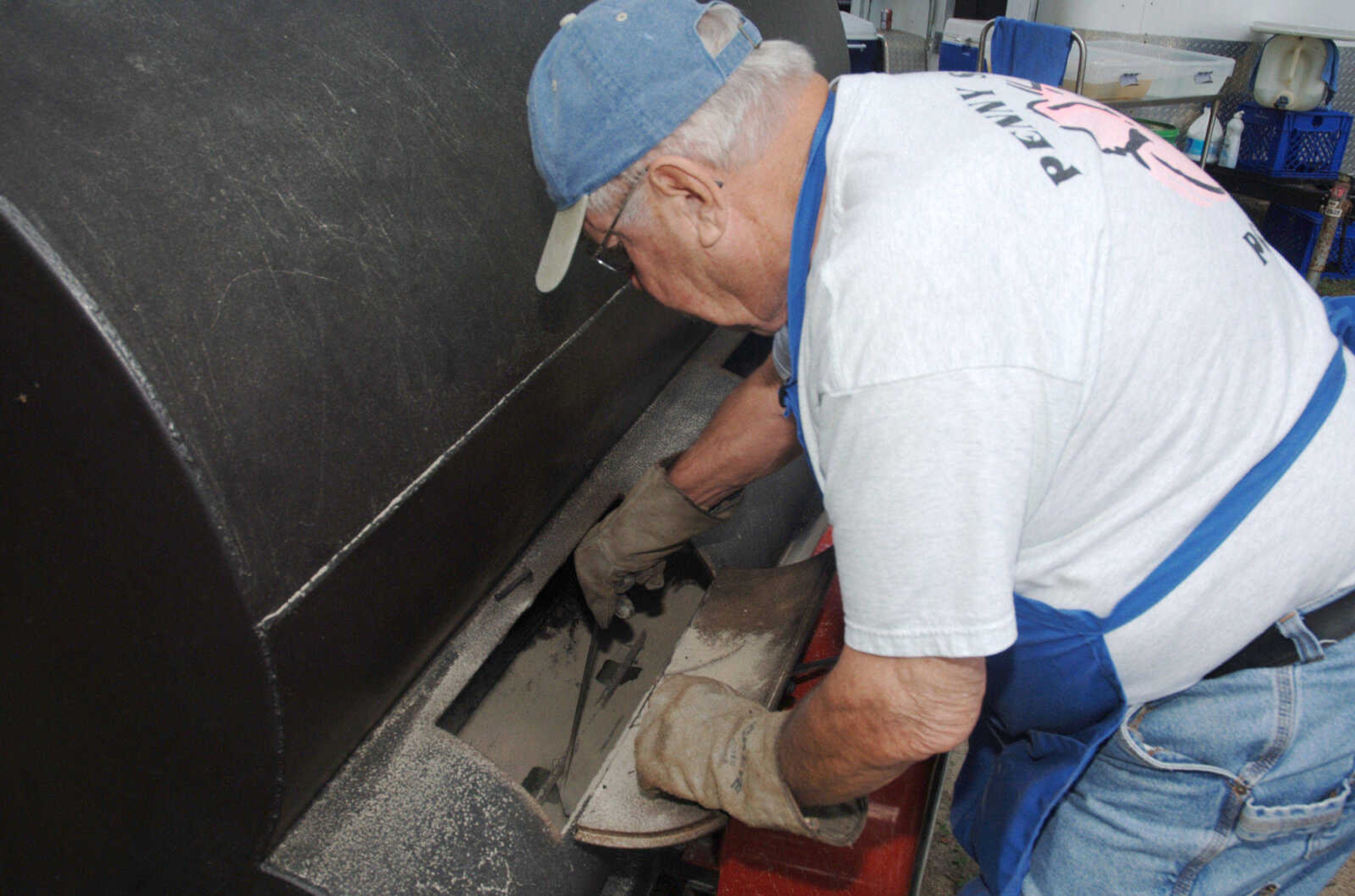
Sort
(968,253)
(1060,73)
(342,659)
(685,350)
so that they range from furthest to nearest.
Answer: (1060,73) → (685,350) → (342,659) → (968,253)

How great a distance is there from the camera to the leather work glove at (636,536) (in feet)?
5.59

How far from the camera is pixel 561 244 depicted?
A: 4.05 ft

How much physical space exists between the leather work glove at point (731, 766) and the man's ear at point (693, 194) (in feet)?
2.22

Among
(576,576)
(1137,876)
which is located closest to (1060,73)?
(576,576)

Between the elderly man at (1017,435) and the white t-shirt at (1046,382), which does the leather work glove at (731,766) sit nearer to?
the elderly man at (1017,435)

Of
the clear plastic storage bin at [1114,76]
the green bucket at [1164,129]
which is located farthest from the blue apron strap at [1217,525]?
the green bucket at [1164,129]

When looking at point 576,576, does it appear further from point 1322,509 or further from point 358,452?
point 1322,509

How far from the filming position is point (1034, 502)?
0.96 metres

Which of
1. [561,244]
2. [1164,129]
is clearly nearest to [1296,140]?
[1164,129]

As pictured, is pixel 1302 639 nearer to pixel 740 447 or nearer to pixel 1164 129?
pixel 740 447

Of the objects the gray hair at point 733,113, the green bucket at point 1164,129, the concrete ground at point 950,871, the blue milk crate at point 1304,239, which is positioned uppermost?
the gray hair at point 733,113

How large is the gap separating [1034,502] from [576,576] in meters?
1.12

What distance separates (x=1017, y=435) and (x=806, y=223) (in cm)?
37

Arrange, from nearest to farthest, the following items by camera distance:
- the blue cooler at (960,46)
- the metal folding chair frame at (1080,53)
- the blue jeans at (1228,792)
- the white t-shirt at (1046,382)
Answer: the white t-shirt at (1046,382) < the blue jeans at (1228,792) < the metal folding chair frame at (1080,53) < the blue cooler at (960,46)
